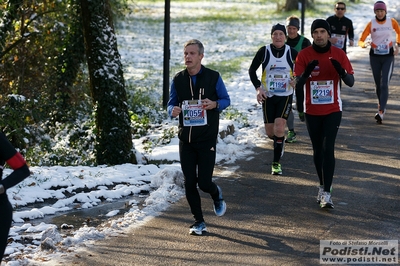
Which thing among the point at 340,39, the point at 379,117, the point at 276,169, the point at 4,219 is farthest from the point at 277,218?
the point at 340,39

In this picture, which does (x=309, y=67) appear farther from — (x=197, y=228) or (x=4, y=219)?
(x=4, y=219)

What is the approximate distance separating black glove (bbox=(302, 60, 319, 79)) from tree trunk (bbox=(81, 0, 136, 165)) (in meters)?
3.84

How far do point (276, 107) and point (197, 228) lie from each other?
3.27 m

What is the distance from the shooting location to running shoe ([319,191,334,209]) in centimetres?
862

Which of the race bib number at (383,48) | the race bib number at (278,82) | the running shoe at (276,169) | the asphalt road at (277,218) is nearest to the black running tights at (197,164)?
the asphalt road at (277,218)

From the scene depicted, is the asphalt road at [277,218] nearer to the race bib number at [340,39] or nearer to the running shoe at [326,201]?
the running shoe at [326,201]

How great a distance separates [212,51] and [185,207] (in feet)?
57.3

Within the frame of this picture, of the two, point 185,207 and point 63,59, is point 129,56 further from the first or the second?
point 185,207

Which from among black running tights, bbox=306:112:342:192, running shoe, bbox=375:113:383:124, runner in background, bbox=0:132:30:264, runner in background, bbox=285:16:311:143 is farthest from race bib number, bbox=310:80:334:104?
running shoe, bbox=375:113:383:124

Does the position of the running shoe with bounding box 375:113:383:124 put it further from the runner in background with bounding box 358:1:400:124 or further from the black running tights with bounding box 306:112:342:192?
the black running tights with bounding box 306:112:342:192

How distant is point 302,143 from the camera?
12383 millimetres

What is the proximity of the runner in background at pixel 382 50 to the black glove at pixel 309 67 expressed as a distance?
537cm

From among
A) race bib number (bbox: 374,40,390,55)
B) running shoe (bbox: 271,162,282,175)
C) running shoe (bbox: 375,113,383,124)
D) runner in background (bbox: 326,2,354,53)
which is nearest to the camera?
running shoe (bbox: 271,162,282,175)

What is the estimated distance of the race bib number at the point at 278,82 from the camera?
10.5m
